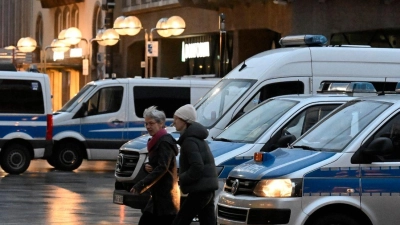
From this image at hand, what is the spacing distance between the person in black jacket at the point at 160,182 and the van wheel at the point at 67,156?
15058 millimetres

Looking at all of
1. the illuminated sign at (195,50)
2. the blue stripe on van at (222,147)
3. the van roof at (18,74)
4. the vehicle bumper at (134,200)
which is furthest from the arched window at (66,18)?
the blue stripe on van at (222,147)

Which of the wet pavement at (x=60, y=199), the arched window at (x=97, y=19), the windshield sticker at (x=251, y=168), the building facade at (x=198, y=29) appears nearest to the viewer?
the windshield sticker at (x=251, y=168)

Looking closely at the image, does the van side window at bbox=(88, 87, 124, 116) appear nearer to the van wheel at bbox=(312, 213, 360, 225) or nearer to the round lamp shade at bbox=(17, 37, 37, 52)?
the van wheel at bbox=(312, 213, 360, 225)

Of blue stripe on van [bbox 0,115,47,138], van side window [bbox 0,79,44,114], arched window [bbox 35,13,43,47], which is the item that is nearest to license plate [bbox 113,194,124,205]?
blue stripe on van [bbox 0,115,47,138]

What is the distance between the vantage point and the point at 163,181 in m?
10.2

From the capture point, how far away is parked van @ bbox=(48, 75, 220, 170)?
81.7 ft

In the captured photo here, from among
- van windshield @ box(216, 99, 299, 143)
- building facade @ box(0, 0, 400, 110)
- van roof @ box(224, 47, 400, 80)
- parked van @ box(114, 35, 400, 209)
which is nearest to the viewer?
van windshield @ box(216, 99, 299, 143)

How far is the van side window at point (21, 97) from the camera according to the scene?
24.0m

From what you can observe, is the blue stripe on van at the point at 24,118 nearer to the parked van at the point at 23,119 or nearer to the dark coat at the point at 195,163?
the parked van at the point at 23,119

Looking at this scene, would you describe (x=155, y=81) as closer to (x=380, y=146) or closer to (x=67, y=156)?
(x=67, y=156)

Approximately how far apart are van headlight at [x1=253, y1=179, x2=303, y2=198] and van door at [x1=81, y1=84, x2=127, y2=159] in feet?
48.4

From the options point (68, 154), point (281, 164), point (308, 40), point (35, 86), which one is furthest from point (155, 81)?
point (281, 164)

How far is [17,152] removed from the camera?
24.2 m

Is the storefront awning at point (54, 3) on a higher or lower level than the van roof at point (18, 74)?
higher
